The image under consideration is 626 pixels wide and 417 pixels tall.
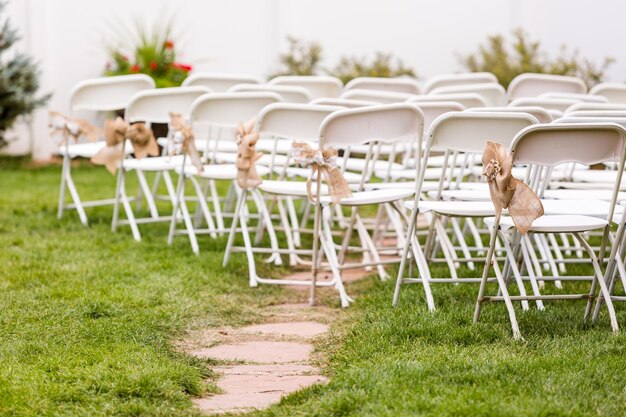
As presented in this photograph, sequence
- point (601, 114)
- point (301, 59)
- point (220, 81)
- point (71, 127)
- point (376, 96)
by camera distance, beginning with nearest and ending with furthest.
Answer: point (601, 114)
point (376, 96)
point (71, 127)
point (220, 81)
point (301, 59)

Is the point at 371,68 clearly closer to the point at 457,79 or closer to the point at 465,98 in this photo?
the point at 457,79

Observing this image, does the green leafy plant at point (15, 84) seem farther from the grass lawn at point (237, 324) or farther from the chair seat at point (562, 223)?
the chair seat at point (562, 223)

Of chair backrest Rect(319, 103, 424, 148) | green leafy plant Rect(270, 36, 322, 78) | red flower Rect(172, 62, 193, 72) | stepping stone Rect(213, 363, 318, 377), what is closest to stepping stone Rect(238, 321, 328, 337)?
stepping stone Rect(213, 363, 318, 377)

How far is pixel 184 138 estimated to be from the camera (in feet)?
22.1

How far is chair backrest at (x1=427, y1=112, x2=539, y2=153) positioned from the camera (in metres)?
5.07

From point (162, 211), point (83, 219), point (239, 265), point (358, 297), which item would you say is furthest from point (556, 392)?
point (162, 211)

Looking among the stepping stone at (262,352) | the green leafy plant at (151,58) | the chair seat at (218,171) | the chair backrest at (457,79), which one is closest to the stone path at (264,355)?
the stepping stone at (262,352)

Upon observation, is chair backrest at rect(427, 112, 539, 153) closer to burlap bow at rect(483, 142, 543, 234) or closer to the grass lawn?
burlap bow at rect(483, 142, 543, 234)

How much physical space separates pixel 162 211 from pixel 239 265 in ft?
8.00

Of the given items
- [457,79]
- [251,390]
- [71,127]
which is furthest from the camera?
[457,79]

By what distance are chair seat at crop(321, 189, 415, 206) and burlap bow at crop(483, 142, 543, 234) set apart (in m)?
1.02

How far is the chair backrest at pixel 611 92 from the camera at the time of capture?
818 cm

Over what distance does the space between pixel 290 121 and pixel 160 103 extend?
1.54 metres

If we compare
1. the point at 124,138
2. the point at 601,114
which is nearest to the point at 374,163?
the point at 124,138
